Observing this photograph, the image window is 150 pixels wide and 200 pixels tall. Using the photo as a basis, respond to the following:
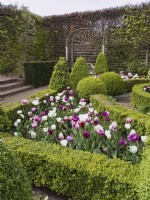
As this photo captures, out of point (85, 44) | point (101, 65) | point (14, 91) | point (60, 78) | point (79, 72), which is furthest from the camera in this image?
point (85, 44)

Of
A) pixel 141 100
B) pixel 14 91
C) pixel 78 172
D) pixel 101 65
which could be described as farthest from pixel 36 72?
pixel 78 172

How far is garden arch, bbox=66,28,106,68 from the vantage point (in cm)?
1325

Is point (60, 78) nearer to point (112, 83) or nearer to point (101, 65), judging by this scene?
point (112, 83)

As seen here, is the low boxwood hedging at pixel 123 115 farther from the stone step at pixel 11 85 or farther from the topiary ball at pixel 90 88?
the stone step at pixel 11 85

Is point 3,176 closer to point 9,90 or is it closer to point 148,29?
point 9,90

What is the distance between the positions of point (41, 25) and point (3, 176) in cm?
1408

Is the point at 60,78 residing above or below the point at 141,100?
above

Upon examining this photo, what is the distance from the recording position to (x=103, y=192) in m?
2.37

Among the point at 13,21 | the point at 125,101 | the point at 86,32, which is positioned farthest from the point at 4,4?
the point at 125,101

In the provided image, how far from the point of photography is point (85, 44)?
1345cm

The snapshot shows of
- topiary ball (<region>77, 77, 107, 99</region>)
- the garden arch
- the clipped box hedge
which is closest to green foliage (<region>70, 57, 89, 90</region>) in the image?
topiary ball (<region>77, 77, 107, 99</region>)

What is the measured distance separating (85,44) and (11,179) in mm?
12557

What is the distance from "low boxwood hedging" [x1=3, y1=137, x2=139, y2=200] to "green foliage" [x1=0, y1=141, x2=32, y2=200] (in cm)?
102

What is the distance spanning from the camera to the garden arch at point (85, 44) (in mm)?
13250
